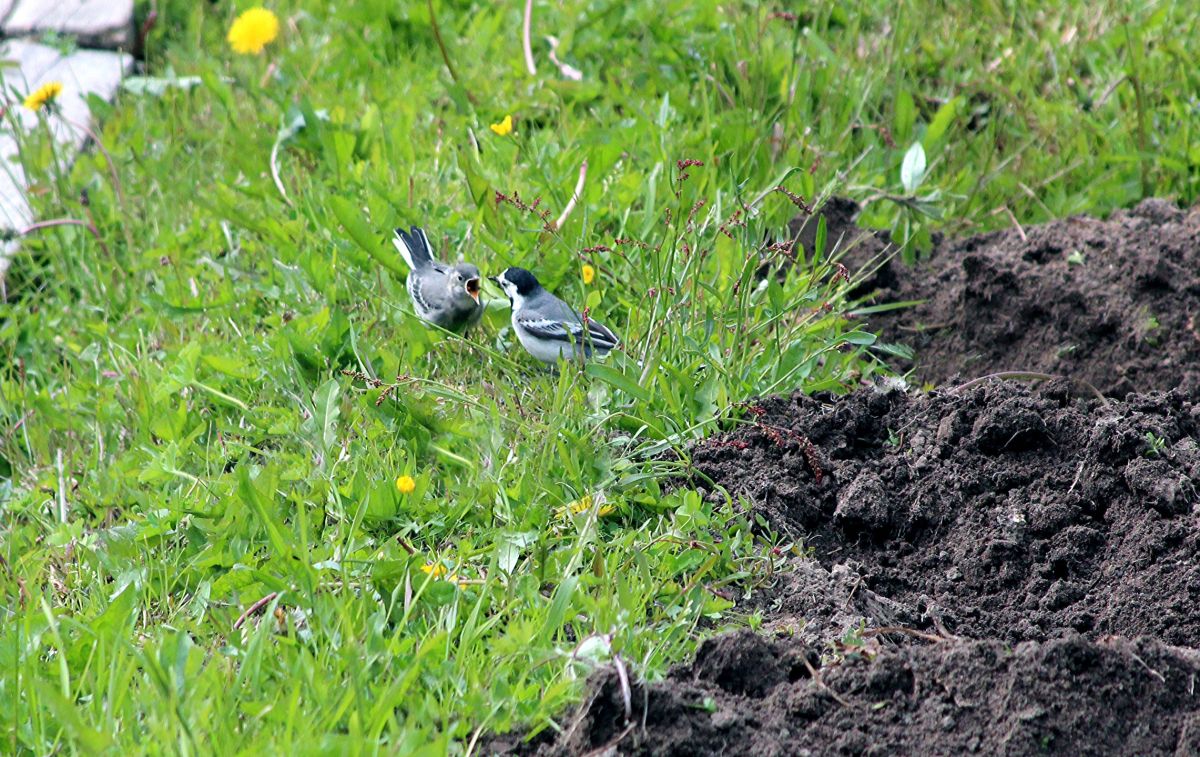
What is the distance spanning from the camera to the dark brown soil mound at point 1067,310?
13.6 feet

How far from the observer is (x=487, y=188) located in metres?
4.73

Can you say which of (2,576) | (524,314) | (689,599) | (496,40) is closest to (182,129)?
(496,40)

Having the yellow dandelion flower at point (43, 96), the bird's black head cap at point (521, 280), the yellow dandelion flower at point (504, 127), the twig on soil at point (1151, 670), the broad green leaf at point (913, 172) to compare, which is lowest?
the bird's black head cap at point (521, 280)

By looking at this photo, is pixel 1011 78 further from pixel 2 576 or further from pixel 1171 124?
pixel 2 576

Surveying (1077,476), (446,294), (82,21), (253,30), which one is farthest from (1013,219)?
(82,21)

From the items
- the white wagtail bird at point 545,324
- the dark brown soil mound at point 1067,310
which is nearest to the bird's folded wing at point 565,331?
the white wagtail bird at point 545,324

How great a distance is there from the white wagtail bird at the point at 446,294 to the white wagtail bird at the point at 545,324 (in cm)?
12

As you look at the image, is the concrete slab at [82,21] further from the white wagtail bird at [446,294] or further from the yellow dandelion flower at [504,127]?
the white wagtail bird at [446,294]

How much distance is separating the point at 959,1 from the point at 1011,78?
64cm

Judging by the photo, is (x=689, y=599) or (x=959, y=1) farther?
(x=959, y=1)

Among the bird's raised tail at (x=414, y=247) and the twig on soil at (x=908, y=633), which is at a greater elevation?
the bird's raised tail at (x=414, y=247)

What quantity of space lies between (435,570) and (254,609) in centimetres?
43

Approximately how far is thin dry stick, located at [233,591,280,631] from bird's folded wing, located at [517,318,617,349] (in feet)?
4.30

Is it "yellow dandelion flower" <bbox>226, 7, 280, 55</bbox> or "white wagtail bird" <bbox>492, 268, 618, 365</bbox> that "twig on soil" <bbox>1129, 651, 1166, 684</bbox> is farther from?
"yellow dandelion flower" <bbox>226, 7, 280, 55</bbox>
